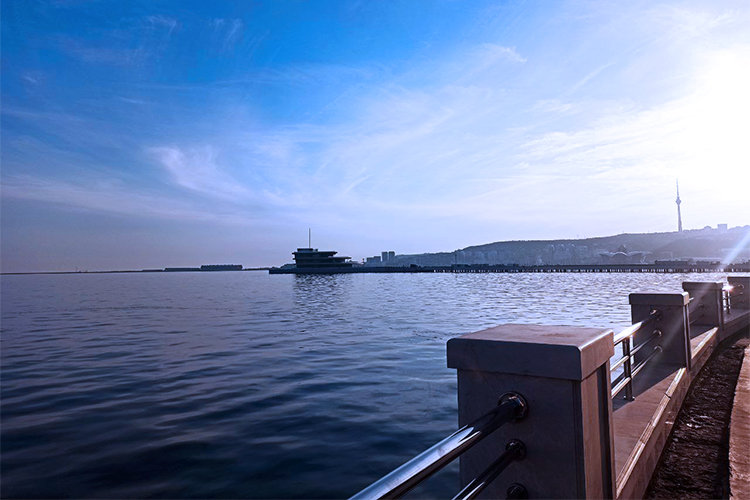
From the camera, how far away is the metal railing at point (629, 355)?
4364 millimetres

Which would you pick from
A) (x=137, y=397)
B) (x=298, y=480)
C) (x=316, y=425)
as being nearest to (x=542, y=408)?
(x=298, y=480)

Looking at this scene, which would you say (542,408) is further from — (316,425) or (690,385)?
(316,425)

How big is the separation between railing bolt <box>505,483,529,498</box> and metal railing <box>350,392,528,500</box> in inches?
7.3

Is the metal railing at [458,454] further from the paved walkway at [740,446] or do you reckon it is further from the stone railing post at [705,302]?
the stone railing post at [705,302]

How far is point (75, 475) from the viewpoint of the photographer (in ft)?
24.6

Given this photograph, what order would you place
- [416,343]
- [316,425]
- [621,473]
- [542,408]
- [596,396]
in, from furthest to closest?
[416,343] < [316,425] < [621,473] < [596,396] < [542,408]

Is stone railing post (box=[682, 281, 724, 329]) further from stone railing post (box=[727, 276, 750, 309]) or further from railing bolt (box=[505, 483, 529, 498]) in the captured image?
railing bolt (box=[505, 483, 529, 498])

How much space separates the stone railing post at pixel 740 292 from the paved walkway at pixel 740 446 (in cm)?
952

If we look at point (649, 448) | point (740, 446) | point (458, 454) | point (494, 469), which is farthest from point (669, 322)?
point (458, 454)

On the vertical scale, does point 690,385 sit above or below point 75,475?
above

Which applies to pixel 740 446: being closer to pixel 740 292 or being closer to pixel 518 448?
pixel 518 448

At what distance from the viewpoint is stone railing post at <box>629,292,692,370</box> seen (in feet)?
21.3

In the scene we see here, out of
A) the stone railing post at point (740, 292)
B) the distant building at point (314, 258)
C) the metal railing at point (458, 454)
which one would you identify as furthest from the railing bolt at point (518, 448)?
the distant building at point (314, 258)

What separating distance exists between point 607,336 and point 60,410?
1270cm
